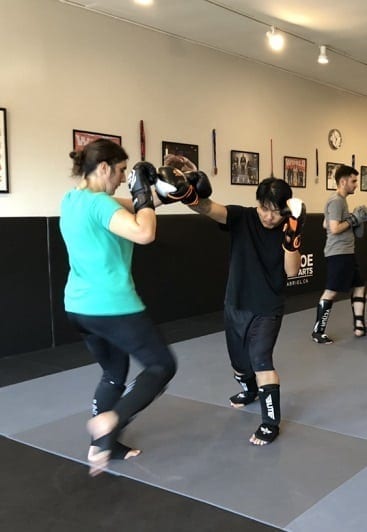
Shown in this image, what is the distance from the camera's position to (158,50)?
5754 millimetres

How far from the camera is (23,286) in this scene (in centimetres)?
458

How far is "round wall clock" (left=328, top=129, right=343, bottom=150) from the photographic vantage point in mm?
8227

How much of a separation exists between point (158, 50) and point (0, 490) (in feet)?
15.0

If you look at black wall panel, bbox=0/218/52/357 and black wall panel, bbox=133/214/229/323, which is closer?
black wall panel, bbox=0/218/52/357

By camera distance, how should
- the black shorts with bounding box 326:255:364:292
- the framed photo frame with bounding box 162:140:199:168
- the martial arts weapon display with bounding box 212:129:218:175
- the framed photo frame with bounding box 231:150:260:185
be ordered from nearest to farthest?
the black shorts with bounding box 326:255:364:292, the framed photo frame with bounding box 162:140:199:168, the martial arts weapon display with bounding box 212:129:218:175, the framed photo frame with bounding box 231:150:260:185

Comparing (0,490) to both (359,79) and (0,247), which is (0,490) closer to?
(0,247)

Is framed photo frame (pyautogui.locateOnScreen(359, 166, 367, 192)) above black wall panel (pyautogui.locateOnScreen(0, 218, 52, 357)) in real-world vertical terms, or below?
above

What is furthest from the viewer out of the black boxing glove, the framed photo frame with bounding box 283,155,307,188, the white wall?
the framed photo frame with bounding box 283,155,307,188

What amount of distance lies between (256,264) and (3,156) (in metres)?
2.58

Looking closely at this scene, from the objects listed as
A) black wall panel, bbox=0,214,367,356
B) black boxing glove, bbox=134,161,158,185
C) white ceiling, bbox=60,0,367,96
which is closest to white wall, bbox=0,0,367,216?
white ceiling, bbox=60,0,367,96

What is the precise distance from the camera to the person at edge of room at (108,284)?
2193 millimetres

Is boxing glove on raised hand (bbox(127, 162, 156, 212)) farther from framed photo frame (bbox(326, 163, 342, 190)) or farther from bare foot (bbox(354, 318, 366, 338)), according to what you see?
framed photo frame (bbox(326, 163, 342, 190))

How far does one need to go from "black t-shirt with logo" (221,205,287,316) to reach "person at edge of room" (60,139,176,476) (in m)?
0.70

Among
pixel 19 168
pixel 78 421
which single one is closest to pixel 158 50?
pixel 19 168
